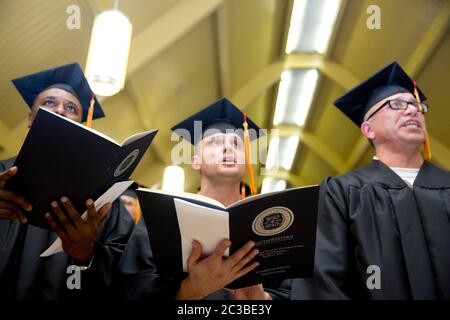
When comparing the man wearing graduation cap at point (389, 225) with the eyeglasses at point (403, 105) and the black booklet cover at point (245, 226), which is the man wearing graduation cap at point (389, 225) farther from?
the black booklet cover at point (245, 226)

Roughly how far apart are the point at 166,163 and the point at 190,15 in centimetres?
327

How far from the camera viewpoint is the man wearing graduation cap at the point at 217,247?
1.29 meters

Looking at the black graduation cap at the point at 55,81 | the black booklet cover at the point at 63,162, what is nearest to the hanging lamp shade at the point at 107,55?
the black graduation cap at the point at 55,81

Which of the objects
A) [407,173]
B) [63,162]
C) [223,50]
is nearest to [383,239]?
[407,173]

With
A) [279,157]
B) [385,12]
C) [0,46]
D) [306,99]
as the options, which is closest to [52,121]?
[0,46]

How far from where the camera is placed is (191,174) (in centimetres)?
823

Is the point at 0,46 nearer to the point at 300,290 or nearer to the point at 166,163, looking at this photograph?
the point at 300,290

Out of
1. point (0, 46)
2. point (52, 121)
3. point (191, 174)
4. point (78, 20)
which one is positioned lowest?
point (52, 121)

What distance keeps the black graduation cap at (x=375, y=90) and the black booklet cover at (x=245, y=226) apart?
4.31 ft

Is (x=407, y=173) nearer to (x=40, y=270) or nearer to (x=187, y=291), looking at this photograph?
(x=187, y=291)

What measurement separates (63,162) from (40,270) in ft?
2.28

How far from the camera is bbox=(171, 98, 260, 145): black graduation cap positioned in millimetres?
2314

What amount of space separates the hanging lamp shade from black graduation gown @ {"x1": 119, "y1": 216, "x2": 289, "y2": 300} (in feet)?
4.56

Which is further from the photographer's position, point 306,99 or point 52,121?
point 306,99
